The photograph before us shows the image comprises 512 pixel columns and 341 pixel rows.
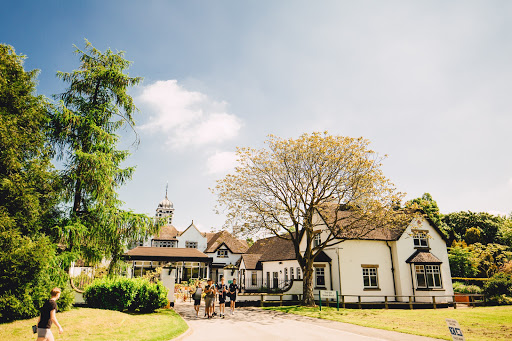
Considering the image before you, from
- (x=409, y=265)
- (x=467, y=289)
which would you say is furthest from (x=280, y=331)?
(x=467, y=289)

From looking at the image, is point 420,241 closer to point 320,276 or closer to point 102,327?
point 320,276

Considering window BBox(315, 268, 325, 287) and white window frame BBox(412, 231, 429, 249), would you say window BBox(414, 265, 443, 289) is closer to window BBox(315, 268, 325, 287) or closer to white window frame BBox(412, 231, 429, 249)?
→ white window frame BBox(412, 231, 429, 249)

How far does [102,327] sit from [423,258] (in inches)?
1026

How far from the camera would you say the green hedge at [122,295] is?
627 inches

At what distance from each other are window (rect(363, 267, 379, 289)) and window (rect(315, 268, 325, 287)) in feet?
11.7

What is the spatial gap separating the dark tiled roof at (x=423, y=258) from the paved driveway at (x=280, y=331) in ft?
50.4

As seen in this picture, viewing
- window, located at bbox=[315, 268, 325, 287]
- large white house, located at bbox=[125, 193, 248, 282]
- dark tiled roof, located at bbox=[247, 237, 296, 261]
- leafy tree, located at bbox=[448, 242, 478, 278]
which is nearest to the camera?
window, located at bbox=[315, 268, 325, 287]

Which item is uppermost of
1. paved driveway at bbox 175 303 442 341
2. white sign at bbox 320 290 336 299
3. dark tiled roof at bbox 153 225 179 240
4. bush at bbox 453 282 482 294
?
dark tiled roof at bbox 153 225 179 240

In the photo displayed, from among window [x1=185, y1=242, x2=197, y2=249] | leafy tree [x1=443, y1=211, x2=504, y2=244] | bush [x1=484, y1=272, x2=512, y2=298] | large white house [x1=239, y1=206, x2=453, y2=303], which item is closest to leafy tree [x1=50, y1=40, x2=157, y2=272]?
large white house [x1=239, y1=206, x2=453, y2=303]

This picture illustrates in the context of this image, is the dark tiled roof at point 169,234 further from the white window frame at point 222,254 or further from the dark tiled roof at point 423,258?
the dark tiled roof at point 423,258

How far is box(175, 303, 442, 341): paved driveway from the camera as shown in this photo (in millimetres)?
11477

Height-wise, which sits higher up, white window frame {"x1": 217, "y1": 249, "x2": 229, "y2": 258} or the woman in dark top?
white window frame {"x1": 217, "y1": 249, "x2": 229, "y2": 258}

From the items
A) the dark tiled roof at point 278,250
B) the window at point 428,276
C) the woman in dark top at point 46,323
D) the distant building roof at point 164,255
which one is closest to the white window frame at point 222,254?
the distant building roof at point 164,255

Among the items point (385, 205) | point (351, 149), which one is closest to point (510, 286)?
point (385, 205)
